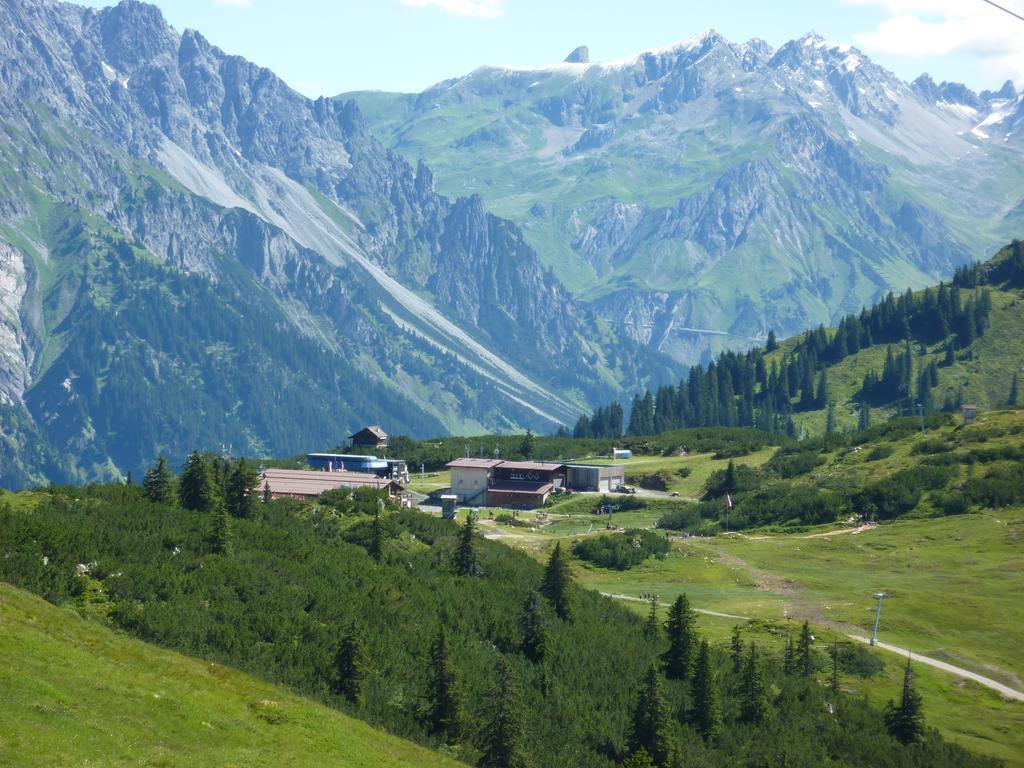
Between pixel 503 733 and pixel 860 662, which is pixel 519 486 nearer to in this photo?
pixel 860 662

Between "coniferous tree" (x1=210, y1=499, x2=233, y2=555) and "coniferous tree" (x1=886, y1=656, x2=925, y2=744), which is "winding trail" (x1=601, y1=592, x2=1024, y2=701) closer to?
"coniferous tree" (x1=886, y1=656, x2=925, y2=744)

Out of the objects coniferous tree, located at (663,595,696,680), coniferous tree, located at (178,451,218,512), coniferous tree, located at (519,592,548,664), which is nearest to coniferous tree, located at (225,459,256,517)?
coniferous tree, located at (178,451,218,512)

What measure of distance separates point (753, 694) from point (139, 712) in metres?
49.4

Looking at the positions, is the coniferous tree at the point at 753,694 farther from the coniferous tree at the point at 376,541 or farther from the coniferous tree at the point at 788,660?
the coniferous tree at the point at 376,541

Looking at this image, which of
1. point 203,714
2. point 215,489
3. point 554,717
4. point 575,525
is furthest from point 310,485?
point 203,714

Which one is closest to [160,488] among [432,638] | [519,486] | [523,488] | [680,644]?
→ [432,638]

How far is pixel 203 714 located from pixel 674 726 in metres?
36.6

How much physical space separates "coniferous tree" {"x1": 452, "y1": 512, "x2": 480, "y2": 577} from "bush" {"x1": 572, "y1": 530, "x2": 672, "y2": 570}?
1603 inches

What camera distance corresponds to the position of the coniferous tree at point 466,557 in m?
104

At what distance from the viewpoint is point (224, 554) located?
3415 inches

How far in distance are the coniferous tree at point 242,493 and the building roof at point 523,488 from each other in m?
92.2

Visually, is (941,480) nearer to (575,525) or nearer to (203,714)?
(575,525)

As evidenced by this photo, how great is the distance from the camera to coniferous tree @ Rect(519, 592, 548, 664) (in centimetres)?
9031

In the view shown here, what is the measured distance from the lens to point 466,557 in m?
104
